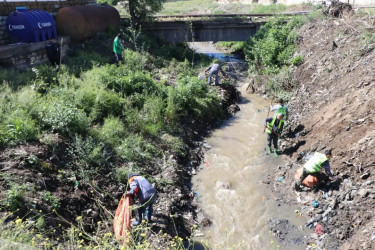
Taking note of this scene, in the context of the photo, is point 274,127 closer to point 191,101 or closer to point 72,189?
point 191,101

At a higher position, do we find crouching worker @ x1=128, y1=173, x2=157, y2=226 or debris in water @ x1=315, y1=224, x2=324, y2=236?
crouching worker @ x1=128, y1=173, x2=157, y2=226

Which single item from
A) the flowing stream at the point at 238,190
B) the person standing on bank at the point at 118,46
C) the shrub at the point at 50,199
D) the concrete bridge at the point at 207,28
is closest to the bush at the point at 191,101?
the flowing stream at the point at 238,190

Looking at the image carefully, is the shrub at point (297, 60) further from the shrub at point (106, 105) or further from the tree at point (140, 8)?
the tree at point (140, 8)

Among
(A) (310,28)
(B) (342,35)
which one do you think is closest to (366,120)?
(B) (342,35)

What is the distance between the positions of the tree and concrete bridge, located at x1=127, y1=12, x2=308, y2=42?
0.68 metres

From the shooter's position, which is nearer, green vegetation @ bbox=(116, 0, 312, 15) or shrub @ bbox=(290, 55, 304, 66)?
shrub @ bbox=(290, 55, 304, 66)

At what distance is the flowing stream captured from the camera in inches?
267

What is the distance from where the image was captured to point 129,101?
10.3 m

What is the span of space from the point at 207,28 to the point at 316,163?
1491 centimetres

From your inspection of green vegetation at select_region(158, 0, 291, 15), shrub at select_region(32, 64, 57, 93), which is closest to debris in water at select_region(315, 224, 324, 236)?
shrub at select_region(32, 64, 57, 93)

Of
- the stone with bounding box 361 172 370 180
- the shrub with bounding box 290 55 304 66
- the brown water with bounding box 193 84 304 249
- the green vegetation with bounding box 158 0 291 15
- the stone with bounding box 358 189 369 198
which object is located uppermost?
the green vegetation with bounding box 158 0 291 15

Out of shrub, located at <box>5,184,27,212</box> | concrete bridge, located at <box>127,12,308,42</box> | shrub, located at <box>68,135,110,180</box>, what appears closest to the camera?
shrub, located at <box>5,184,27,212</box>

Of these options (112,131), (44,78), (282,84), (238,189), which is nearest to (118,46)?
(44,78)

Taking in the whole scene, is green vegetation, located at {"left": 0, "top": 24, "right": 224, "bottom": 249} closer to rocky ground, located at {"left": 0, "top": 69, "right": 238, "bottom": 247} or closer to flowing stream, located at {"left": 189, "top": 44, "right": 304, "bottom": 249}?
rocky ground, located at {"left": 0, "top": 69, "right": 238, "bottom": 247}
